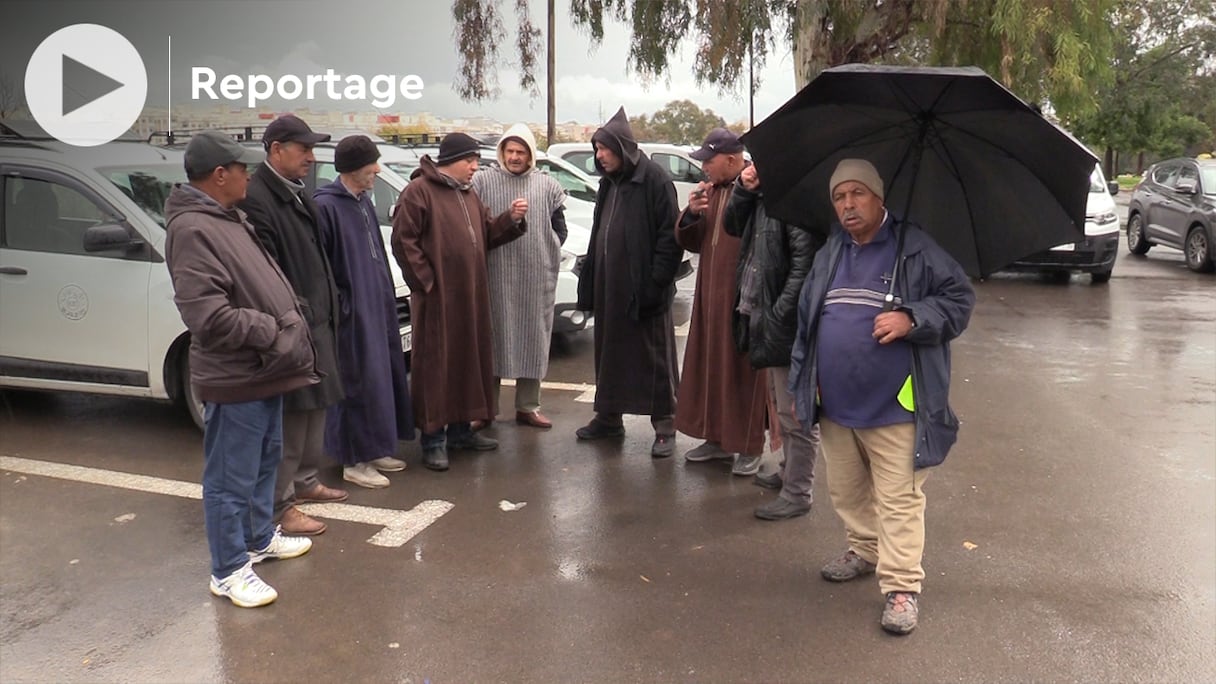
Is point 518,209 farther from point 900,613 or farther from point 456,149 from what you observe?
point 900,613

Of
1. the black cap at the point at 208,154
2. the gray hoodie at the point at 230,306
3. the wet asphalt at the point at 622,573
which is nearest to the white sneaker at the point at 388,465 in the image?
the wet asphalt at the point at 622,573

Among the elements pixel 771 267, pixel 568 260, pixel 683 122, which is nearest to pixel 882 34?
pixel 568 260

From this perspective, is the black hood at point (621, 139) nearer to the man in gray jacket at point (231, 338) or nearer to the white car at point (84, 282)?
the man in gray jacket at point (231, 338)

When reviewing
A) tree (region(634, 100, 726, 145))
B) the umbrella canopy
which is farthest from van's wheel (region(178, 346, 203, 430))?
tree (region(634, 100, 726, 145))

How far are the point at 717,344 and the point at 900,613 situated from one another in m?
1.95

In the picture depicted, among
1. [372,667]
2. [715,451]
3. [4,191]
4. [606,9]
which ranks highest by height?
[606,9]

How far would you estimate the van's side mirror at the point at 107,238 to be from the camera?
18.1 feet

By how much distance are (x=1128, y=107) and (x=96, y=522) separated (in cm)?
3799

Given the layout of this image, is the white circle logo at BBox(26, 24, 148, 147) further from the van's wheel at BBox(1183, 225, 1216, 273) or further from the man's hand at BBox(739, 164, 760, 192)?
the van's wheel at BBox(1183, 225, 1216, 273)

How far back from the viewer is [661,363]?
19.0 ft

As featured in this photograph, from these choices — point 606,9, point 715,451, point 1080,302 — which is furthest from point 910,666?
point 606,9

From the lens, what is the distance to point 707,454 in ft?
18.5

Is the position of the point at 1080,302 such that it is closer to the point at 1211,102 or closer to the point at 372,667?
the point at 372,667

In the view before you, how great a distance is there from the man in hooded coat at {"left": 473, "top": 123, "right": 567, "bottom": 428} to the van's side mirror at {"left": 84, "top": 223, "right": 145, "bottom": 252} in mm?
2015
